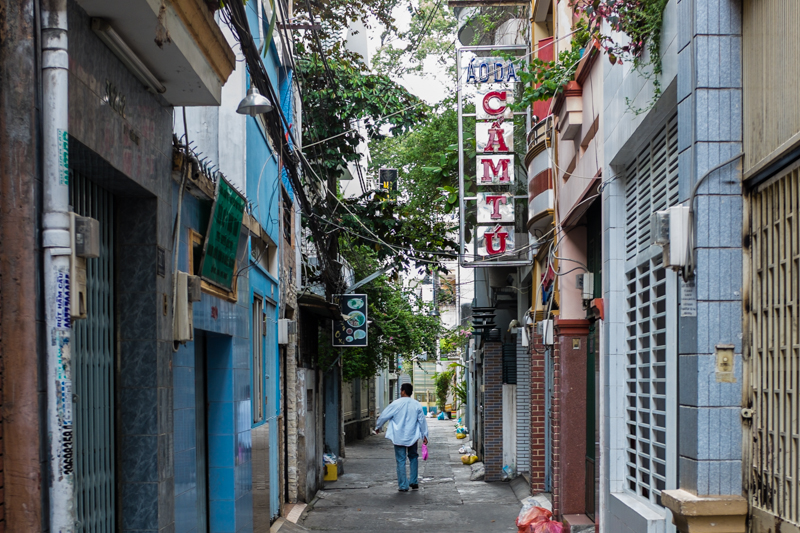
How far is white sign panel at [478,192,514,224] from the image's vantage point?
12.7 metres

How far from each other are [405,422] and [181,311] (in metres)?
9.76

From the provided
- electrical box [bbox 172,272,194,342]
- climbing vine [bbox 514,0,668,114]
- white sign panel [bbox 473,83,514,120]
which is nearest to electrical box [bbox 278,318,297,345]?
white sign panel [bbox 473,83,514,120]

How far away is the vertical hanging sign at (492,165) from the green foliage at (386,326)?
802cm

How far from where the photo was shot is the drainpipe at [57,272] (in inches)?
140

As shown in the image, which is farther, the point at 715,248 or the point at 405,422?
the point at 405,422

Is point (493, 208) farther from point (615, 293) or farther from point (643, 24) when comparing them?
point (643, 24)

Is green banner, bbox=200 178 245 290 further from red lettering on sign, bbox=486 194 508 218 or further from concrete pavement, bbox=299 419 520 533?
red lettering on sign, bbox=486 194 508 218

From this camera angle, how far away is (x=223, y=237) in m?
7.57

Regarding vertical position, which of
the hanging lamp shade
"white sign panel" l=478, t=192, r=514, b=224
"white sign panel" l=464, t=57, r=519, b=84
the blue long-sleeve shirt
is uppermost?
"white sign panel" l=464, t=57, r=519, b=84

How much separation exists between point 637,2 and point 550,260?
5.37m

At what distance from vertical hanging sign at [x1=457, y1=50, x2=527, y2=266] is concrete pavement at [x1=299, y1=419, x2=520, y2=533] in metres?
3.77

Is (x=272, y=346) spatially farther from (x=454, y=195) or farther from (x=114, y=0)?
(x=114, y=0)

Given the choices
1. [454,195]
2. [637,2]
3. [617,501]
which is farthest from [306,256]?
[637,2]

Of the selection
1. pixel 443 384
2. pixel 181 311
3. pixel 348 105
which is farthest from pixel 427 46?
pixel 443 384
